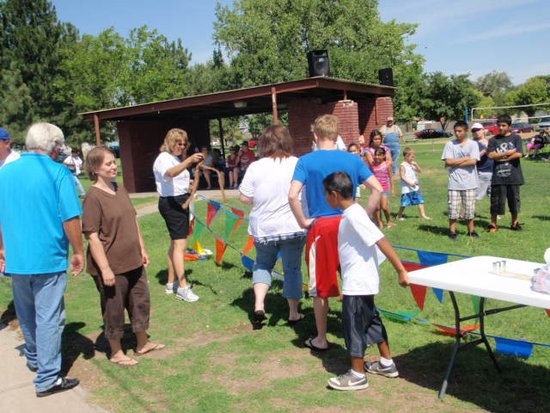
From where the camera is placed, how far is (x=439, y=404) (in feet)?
11.2

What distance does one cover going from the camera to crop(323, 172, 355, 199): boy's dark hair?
358 centimetres

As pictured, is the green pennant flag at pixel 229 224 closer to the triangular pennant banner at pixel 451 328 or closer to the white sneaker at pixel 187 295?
the white sneaker at pixel 187 295

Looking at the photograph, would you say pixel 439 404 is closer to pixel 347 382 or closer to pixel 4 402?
pixel 347 382

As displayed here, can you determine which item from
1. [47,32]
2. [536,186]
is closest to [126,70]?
[47,32]

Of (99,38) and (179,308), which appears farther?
(99,38)

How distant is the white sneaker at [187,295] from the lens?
5996 millimetres

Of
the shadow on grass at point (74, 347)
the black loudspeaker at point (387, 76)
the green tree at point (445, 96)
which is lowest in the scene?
the shadow on grass at point (74, 347)

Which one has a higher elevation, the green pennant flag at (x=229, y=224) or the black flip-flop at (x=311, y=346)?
the green pennant flag at (x=229, y=224)

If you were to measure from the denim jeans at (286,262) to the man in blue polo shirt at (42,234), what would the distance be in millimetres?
1625

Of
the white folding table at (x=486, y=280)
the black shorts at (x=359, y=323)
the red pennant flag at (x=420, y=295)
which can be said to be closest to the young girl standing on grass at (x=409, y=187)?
the red pennant flag at (x=420, y=295)

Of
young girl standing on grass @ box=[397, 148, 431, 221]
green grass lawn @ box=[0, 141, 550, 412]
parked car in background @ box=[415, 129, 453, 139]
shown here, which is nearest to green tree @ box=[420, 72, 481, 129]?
parked car in background @ box=[415, 129, 453, 139]

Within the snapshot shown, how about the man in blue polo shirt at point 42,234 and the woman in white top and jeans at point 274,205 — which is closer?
the man in blue polo shirt at point 42,234

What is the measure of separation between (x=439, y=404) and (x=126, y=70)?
1387 inches

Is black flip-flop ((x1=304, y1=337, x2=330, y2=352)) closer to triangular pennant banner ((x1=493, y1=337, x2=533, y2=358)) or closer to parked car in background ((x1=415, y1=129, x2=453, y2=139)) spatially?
triangular pennant banner ((x1=493, y1=337, x2=533, y2=358))
